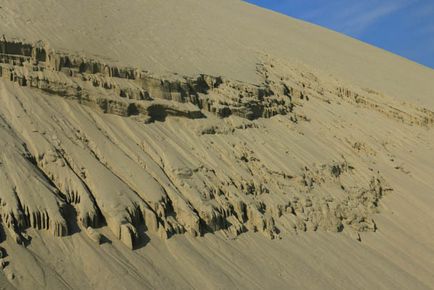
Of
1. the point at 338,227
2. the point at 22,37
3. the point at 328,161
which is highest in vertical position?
the point at 22,37

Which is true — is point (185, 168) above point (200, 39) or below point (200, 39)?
below

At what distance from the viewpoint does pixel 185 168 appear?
851 cm

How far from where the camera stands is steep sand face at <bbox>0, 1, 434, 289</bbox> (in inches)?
249

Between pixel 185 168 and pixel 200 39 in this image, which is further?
pixel 200 39

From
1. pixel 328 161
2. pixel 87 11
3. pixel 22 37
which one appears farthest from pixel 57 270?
pixel 87 11

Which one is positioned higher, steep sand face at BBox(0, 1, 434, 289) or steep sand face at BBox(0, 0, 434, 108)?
steep sand face at BBox(0, 0, 434, 108)

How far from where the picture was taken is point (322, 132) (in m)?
13.2

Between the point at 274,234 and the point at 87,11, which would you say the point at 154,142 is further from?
the point at 87,11

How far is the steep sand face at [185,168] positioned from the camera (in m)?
6.33

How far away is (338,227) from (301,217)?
961 mm

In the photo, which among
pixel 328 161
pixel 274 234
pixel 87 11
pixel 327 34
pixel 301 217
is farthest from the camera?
pixel 327 34

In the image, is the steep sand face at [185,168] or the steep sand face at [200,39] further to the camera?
the steep sand face at [200,39]

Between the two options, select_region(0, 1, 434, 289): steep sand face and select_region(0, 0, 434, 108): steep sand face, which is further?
select_region(0, 0, 434, 108): steep sand face

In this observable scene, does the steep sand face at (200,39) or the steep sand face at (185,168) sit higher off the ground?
the steep sand face at (200,39)
